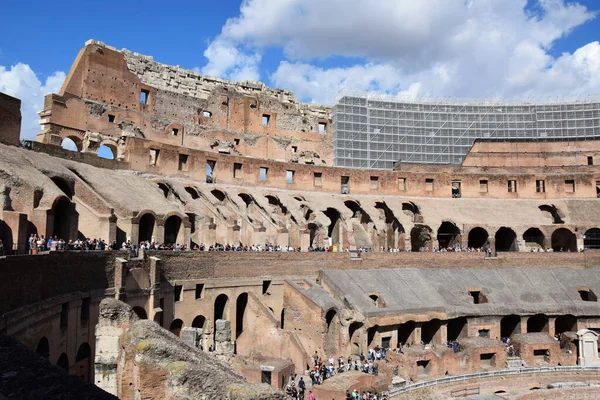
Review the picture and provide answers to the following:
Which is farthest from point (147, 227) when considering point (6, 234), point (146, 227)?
point (6, 234)

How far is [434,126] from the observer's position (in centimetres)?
4950

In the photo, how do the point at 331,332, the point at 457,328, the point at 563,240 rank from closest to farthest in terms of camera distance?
1. the point at 331,332
2. the point at 457,328
3. the point at 563,240

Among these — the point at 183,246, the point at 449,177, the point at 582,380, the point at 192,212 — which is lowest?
the point at 582,380

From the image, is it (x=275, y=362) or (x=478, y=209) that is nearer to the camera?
(x=275, y=362)

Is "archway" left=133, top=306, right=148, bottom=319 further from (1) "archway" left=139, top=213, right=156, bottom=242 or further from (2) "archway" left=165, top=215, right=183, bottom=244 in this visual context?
(2) "archway" left=165, top=215, right=183, bottom=244

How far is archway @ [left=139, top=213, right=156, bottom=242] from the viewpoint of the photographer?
85.1ft

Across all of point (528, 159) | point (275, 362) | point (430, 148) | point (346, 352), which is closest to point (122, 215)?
point (275, 362)

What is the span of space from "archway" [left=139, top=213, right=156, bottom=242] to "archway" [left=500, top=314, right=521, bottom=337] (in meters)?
20.1

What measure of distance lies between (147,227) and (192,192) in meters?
6.29

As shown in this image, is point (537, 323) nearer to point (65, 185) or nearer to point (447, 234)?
point (447, 234)

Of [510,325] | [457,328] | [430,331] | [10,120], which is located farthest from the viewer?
[510,325]

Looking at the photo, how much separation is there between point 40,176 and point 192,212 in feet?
31.0

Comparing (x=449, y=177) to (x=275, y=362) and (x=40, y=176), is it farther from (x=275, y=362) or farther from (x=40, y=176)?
(x=40, y=176)

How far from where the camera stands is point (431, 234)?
37.2m
